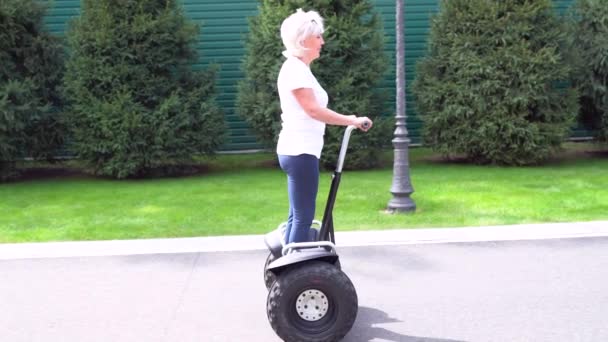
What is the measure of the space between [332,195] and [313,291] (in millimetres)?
593

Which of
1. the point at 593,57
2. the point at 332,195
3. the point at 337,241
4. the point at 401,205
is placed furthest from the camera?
the point at 593,57

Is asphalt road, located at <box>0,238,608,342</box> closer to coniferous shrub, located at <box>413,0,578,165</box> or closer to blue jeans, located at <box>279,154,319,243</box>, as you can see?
blue jeans, located at <box>279,154,319,243</box>

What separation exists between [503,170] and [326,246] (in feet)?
24.6

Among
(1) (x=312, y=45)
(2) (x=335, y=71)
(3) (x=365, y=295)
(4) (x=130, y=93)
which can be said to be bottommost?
(3) (x=365, y=295)

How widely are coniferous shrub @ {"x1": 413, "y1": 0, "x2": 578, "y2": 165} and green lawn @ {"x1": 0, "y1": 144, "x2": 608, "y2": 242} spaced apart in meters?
0.49

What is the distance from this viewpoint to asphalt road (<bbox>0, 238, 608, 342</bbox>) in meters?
4.24

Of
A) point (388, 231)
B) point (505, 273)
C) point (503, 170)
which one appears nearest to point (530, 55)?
point (503, 170)

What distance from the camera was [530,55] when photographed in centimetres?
1100

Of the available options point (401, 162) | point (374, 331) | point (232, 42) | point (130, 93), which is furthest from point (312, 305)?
point (232, 42)

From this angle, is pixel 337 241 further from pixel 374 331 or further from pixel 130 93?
pixel 130 93

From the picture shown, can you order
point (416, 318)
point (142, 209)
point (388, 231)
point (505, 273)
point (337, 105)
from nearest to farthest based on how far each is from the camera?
1. point (416, 318)
2. point (505, 273)
3. point (388, 231)
4. point (142, 209)
5. point (337, 105)

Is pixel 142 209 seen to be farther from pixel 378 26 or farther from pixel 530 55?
pixel 530 55

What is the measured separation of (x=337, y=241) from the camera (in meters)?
6.47

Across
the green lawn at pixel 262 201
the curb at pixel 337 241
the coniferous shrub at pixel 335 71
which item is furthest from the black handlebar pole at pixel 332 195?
the coniferous shrub at pixel 335 71
